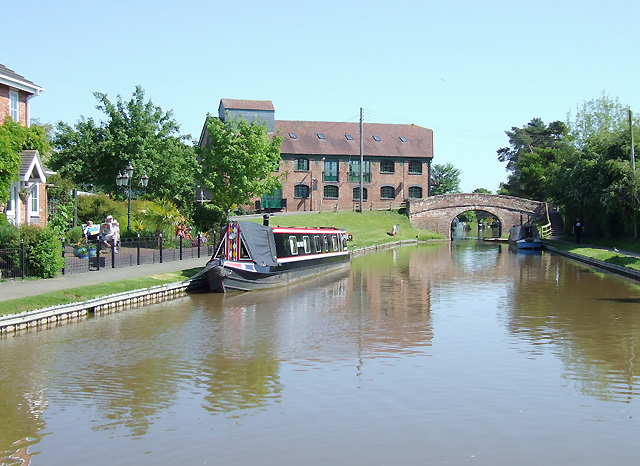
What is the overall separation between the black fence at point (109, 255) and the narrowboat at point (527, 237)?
2316 centimetres

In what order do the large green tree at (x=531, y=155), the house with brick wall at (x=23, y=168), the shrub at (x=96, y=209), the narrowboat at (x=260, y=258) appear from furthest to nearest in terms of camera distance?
the large green tree at (x=531, y=155) → the shrub at (x=96, y=209) → the house with brick wall at (x=23, y=168) → the narrowboat at (x=260, y=258)

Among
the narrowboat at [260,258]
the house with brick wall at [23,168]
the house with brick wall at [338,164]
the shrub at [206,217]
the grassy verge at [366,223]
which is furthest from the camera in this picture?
the house with brick wall at [338,164]

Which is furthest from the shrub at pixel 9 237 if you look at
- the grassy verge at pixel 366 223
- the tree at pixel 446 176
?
the tree at pixel 446 176

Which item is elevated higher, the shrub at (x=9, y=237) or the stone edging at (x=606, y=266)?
the shrub at (x=9, y=237)

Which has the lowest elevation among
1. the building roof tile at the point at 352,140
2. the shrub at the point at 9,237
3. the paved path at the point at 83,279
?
the paved path at the point at 83,279

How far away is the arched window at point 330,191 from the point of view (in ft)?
234

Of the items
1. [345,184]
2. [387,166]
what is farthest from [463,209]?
[345,184]

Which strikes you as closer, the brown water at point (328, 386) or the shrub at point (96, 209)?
the brown water at point (328, 386)

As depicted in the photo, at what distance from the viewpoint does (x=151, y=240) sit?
29672 mm

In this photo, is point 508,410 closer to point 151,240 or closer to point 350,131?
point 151,240

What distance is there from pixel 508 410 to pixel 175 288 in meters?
13.6

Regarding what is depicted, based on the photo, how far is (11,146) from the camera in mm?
23859

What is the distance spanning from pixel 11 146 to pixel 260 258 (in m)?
9.16

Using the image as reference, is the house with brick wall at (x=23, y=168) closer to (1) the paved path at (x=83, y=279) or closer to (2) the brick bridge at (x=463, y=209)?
(1) the paved path at (x=83, y=279)
